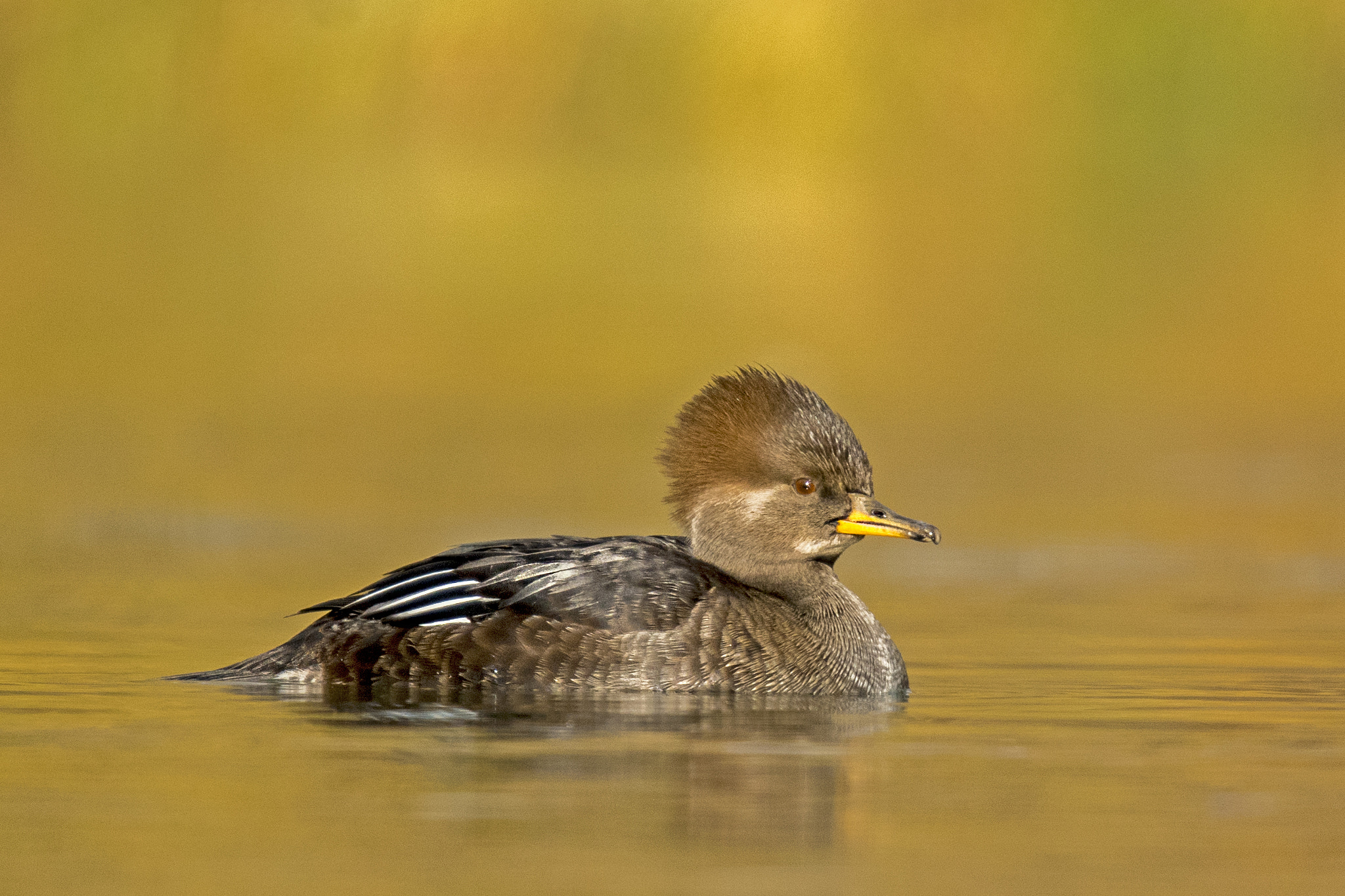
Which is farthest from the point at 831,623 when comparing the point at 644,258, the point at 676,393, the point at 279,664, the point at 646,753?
the point at 644,258

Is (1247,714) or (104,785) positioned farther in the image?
(1247,714)

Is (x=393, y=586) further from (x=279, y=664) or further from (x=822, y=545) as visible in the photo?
(x=822, y=545)

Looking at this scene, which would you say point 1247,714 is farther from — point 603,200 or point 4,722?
point 603,200

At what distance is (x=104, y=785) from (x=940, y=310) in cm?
4453

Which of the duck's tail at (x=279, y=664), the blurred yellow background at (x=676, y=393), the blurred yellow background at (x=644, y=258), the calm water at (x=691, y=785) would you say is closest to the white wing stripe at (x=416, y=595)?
the duck's tail at (x=279, y=664)

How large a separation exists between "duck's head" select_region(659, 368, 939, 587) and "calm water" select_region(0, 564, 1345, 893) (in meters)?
0.84

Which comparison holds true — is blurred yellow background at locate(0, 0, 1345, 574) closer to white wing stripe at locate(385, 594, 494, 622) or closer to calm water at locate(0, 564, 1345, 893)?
white wing stripe at locate(385, 594, 494, 622)

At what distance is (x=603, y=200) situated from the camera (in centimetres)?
6059

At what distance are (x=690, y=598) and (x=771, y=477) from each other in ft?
2.43

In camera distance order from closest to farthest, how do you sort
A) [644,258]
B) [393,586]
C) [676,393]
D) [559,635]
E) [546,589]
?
[559,635], [546,589], [393,586], [676,393], [644,258]

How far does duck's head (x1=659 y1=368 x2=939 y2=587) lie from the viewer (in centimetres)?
1065

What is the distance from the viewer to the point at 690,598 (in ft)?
33.8

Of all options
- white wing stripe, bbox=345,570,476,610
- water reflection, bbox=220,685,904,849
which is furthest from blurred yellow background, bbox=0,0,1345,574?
water reflection, bbox=220,685,904,849

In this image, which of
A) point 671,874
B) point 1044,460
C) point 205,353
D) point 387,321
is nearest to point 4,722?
point 671,874
